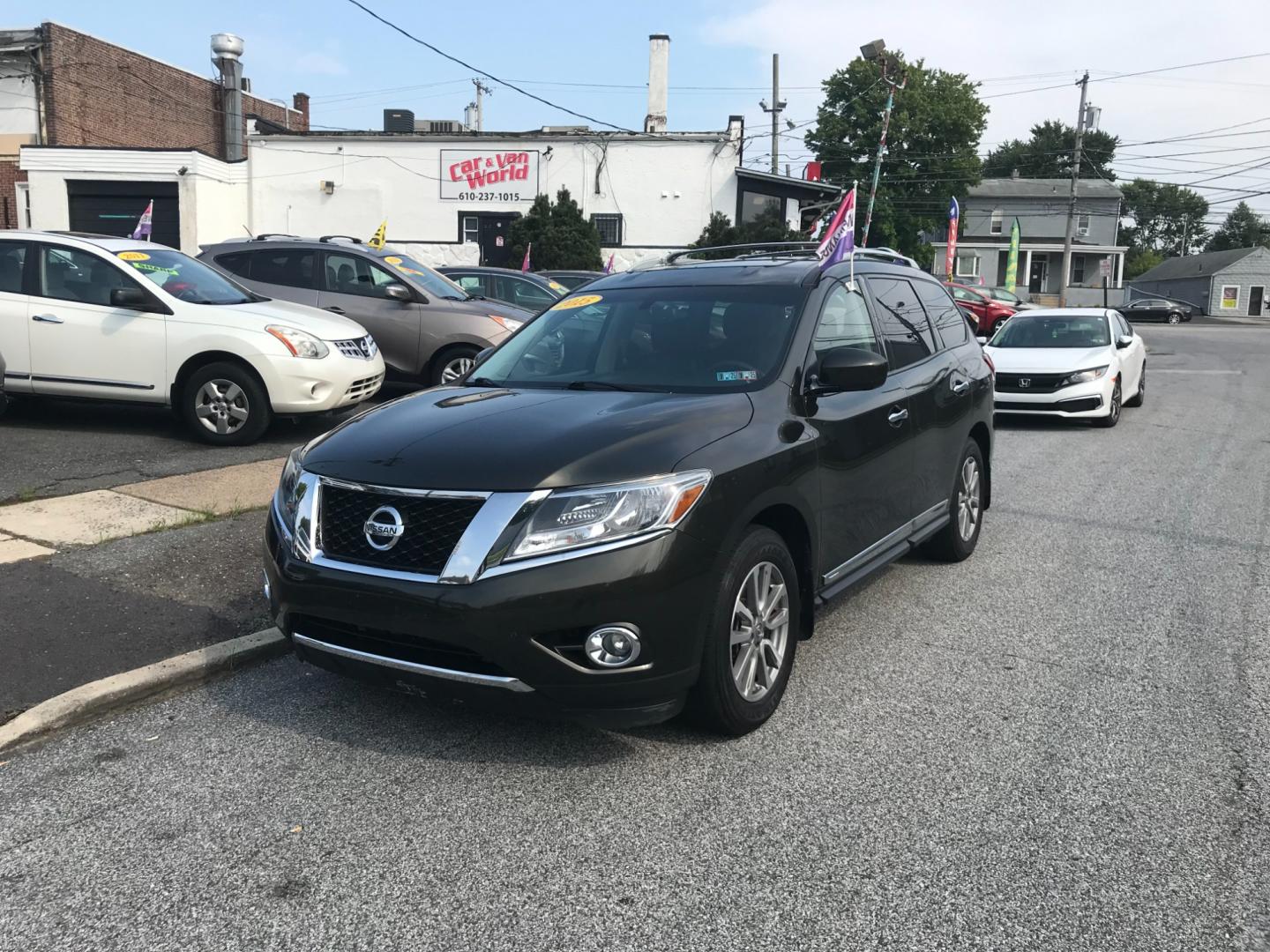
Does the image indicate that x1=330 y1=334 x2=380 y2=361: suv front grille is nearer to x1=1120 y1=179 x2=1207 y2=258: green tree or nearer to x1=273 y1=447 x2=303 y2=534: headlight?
x1=273 y1=447 x2=303 y2=534: headlight

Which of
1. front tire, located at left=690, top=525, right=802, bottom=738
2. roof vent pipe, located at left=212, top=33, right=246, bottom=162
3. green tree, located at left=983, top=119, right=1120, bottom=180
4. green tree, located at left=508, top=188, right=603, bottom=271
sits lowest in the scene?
front tire, located at left=690, top=525, right=802, bottom=738

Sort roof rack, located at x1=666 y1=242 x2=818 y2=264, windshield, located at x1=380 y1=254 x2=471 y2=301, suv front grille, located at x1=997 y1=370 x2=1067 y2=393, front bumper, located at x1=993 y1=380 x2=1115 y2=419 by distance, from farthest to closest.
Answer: suv front grille, located at x1=997 y1=370 x2=1067 y2=393 → front bumper, located at x1=993 y1=380 x2=1115 y2=419 → windshield, located at x1=380 y1=254 x2=471 y2=301 → roof rack, located at x1=666 y1=242 x2=818 y2=264

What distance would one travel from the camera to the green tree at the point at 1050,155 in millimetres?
92625

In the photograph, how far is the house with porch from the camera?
73250 millimetres

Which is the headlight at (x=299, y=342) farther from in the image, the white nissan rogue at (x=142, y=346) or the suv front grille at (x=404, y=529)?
the suv front grille at (x=404, y=529)

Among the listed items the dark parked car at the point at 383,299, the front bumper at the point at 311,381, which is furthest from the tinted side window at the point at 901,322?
the dark parked car at the point at 383,299

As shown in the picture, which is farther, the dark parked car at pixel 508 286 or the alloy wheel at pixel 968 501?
the dark parked car at pixel 508 286

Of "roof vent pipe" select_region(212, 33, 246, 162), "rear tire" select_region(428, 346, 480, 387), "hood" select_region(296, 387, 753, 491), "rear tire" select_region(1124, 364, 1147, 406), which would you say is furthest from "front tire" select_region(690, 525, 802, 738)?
"roof vent pipe" select_region(212, 33, 246, 162)

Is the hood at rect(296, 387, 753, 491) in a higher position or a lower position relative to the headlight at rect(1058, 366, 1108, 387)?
higher

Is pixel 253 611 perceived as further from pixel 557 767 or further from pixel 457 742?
pixel 557 767

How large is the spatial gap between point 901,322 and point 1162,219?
13598cm

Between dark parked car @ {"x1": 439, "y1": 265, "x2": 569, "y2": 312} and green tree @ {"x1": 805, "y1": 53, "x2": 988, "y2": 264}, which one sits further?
green tree @ {"x1": 805, "y1": 53, "x2": 988, "y2": 264}

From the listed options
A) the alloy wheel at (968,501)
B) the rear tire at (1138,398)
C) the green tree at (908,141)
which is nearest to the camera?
the alloy wheel at (968,501)

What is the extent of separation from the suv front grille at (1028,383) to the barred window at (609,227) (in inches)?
804
